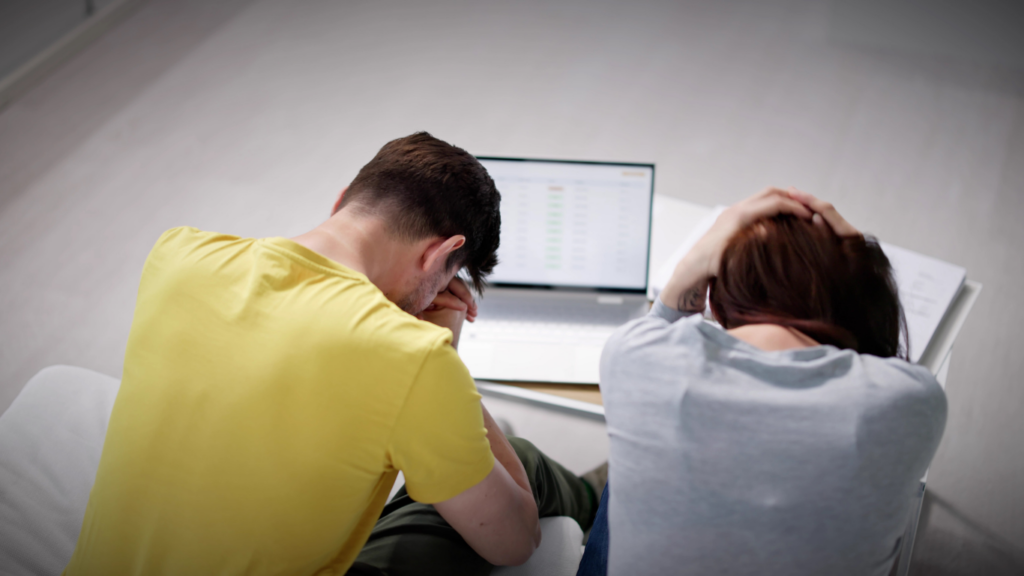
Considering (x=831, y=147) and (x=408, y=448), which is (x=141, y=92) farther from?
(x=831, y=147)

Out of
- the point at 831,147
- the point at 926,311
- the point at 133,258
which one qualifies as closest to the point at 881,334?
the point at 926,311

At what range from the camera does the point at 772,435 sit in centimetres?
62

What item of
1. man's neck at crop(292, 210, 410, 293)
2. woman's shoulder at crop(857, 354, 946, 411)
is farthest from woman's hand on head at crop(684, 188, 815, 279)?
man's neck at crop(292, 210, 410, 293)

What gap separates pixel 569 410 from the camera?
1.13 metres

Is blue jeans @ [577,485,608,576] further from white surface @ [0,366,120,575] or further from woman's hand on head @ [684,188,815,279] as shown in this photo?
white surface @ [0,366,120,575]

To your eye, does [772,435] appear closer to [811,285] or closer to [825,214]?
[811,285]

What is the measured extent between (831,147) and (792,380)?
2127mm

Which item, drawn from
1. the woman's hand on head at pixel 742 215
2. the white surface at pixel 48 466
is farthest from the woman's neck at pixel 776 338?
the white surface at pixel 48 466

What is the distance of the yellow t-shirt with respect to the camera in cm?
67

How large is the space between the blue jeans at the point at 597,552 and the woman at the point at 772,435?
179 millimetres

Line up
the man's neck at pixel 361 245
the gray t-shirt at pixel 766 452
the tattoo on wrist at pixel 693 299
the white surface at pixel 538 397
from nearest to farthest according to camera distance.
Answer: the gray t-shirt at pixel 766 452
the man's neck at pixel 361 245
the tattoo on wrist at pixel 693 299
the white surface at pixel 538 397

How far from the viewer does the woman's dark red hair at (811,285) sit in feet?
2.35

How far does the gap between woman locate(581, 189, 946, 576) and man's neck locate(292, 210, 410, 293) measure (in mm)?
385

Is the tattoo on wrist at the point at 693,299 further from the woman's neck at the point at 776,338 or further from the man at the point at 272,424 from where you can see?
the man at the point at 272,424
